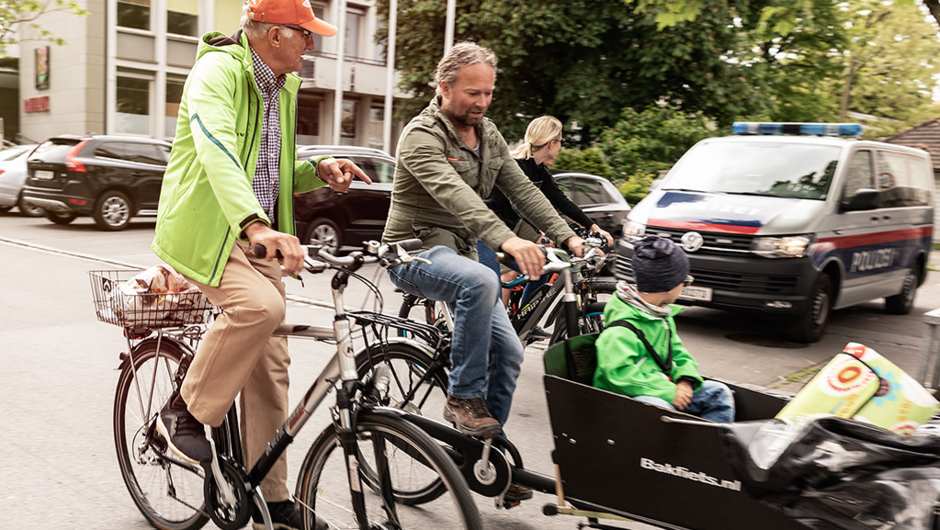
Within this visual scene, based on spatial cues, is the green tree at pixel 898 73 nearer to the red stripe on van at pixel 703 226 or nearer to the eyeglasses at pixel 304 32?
the red stripe on van at pixel 703 226

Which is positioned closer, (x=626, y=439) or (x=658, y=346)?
(x=626, y=439)

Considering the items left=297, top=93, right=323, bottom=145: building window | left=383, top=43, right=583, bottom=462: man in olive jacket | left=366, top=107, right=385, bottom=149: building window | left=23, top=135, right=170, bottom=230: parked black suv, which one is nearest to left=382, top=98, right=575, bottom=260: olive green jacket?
left=383, top=43, right=583, bottom=462: man in olive jacket

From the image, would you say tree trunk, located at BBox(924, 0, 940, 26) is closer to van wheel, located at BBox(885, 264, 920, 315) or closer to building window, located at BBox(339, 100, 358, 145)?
van wheel, located at BBox(885, 264, 920, 315)

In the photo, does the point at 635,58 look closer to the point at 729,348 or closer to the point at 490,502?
the point at 729,348

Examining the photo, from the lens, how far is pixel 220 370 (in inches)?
99.1

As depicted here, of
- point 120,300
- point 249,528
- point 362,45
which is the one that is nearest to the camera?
point 120,300

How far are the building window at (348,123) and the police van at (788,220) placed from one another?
24.3 metres

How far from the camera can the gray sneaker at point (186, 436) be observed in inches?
105

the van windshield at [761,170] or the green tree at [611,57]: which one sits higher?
the green tree at [611,57]

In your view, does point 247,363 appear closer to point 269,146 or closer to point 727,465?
point 269,146

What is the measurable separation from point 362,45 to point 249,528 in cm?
2942

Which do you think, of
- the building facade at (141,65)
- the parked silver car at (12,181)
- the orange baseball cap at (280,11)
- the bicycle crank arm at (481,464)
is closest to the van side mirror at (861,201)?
the bicycle crank arm at (481,464)

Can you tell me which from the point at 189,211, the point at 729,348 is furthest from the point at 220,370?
the point at 729,348

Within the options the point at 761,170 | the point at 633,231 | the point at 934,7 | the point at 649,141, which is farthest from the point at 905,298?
the point at 649,141
